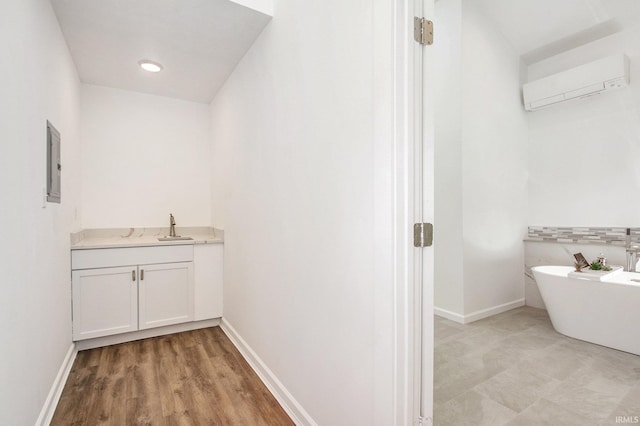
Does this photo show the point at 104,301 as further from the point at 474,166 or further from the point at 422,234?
the point at 474,166

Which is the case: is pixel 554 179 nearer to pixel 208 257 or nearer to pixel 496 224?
pixel 496 224

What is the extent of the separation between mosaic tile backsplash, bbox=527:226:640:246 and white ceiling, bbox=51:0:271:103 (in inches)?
143

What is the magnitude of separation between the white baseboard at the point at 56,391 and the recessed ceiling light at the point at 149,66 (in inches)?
95.0

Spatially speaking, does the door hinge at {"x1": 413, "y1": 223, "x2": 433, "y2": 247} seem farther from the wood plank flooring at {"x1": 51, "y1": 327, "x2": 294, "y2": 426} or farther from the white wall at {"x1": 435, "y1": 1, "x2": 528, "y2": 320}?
the white wall at {"x1": 435, "y1": 1, "x2": 528, "y2": 320}

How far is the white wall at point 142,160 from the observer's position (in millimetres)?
3297

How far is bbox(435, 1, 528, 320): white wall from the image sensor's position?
3.15 meters

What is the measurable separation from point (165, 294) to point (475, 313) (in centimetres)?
305

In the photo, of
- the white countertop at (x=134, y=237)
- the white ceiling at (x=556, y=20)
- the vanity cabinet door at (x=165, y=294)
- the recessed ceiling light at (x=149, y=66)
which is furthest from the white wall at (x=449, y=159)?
the recessed ceiling light at (x=149, y=66)

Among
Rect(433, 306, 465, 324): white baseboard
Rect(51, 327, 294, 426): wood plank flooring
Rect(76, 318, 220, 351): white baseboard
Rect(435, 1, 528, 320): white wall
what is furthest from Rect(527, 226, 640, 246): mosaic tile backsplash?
Rect(76, 318, 220, 351): white baseboard

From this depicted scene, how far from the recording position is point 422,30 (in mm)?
1196

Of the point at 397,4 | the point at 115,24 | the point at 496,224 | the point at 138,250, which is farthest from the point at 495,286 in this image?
the point at 115,24

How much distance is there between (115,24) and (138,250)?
1804mm

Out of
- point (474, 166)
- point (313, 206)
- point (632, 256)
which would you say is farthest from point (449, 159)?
point (313, 206)

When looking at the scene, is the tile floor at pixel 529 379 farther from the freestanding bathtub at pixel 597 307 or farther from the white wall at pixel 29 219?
the white wall at pixel 29 219
